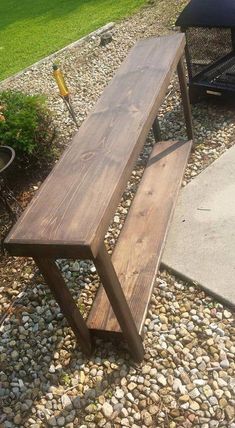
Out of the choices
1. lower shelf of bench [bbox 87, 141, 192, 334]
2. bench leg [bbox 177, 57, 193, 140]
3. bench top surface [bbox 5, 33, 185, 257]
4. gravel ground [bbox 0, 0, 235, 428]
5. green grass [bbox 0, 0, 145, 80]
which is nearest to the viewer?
bench top surface [bbox 5, 33, 185, 257]

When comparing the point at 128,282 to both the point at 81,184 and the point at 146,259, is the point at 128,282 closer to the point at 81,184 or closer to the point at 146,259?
the point at 146,259

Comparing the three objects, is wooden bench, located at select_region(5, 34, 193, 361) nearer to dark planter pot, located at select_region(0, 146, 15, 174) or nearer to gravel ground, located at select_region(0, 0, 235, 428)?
gravel ground, located at select_region(0, 0, 235, 428)

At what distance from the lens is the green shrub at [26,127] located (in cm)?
429

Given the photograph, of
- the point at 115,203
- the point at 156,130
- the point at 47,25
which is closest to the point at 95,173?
the point at 115,203

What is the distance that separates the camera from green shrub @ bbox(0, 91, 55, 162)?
4.29 m

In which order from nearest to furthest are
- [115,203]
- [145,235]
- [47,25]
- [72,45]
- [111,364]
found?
[115,203] → [111,364] → [145,235] → [72,45] → [47,25]

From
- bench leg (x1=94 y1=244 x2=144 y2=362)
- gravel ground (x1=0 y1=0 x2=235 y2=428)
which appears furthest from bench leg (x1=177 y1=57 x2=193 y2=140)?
bench leg (x1=94 y1=244 x2=144 y2=362)

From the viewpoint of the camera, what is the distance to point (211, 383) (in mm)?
2457

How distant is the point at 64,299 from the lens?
2387 millimetres

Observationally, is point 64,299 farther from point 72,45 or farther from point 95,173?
point 72,45

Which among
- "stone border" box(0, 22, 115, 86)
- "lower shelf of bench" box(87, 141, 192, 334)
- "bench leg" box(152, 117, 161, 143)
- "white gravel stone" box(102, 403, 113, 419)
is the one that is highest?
"stone border" box(0, 22, 115, 86)

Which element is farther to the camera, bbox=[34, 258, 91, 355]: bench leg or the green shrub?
the green shrub

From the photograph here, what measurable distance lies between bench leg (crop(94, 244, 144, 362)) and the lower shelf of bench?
132 millimetres

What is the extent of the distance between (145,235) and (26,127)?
200cm
